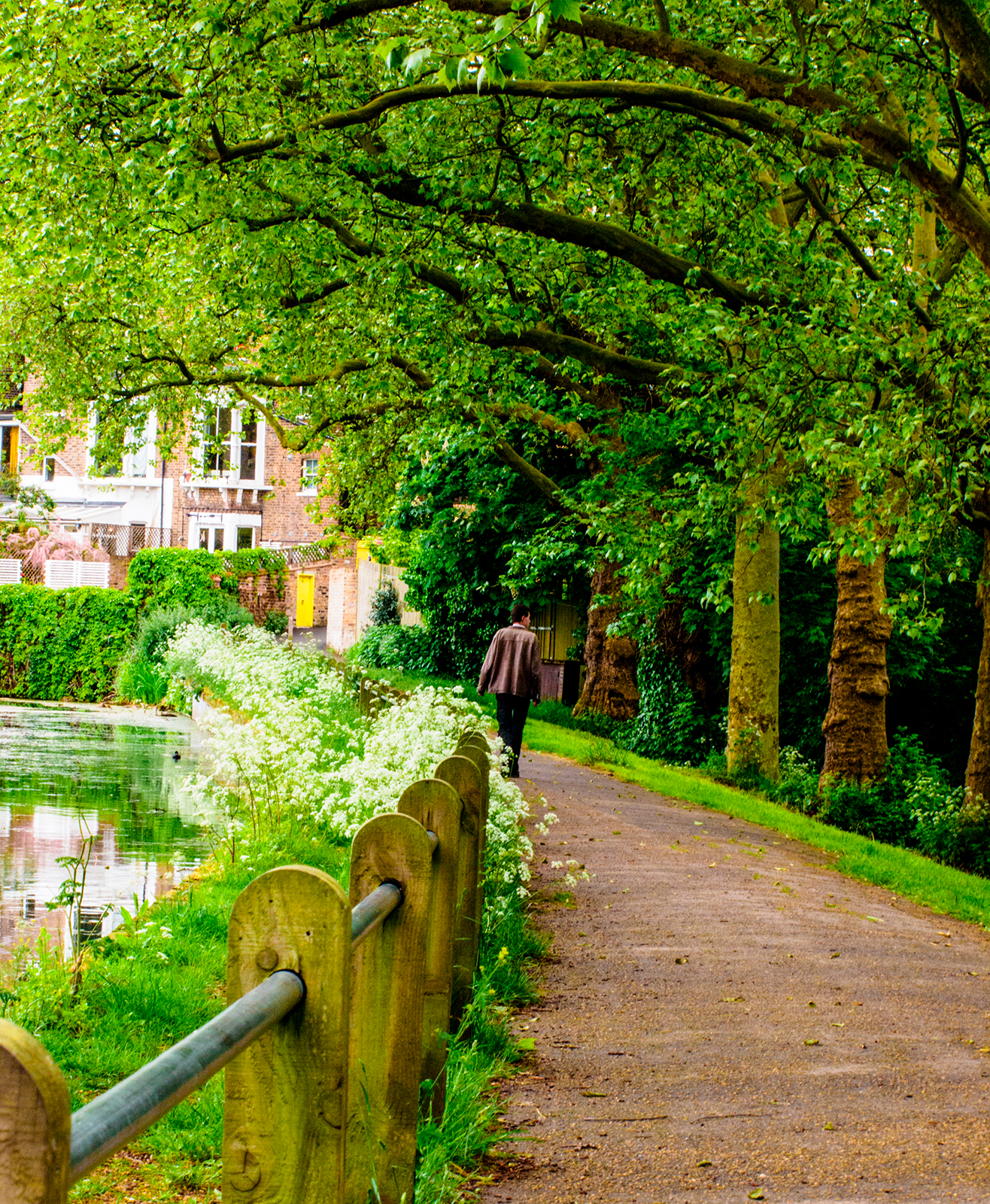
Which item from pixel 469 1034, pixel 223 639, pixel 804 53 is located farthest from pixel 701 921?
pixel 223 639

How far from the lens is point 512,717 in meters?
15.2

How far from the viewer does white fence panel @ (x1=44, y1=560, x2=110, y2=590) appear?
38.2m

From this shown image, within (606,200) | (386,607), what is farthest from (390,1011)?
(386,607)

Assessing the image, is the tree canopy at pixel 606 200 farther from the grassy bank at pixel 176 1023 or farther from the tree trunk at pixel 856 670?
the grassy bank at pixel 176 1023

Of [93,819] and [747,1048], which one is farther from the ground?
[747,1048]

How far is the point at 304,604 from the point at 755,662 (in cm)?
3172

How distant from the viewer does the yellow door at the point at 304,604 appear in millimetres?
47562

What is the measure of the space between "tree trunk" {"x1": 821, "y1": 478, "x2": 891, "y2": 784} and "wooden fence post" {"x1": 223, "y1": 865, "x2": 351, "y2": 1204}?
14790mm

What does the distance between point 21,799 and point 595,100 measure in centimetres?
876

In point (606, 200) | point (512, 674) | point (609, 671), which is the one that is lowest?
point (609, 671)

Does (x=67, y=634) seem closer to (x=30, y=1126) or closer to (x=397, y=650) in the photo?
(x=397, y=650)

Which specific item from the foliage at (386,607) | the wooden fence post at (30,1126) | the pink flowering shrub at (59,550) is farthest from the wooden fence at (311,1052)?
the pink flowering shrub at (59,550)

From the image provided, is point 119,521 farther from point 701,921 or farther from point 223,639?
point 701,921

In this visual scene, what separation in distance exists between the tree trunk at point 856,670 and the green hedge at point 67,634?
57.0 feet
